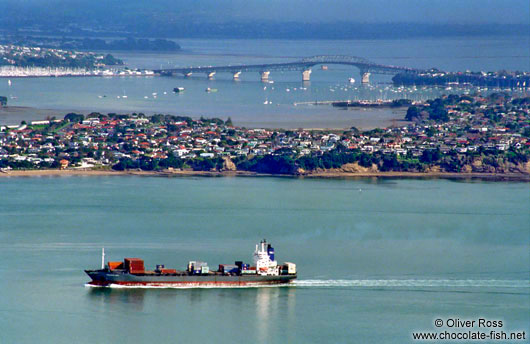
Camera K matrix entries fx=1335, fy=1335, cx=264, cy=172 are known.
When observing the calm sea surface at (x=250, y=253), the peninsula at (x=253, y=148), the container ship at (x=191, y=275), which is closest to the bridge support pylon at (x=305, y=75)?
the peninsula at (x=253, y=148)

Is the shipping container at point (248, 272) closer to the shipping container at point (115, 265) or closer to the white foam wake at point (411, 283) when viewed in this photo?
the white foam wake at point (411, 283)

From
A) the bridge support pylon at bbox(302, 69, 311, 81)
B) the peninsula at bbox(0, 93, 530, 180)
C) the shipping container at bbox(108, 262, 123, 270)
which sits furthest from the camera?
the bridge support pylon at bbox(302, 69, 311, 81)

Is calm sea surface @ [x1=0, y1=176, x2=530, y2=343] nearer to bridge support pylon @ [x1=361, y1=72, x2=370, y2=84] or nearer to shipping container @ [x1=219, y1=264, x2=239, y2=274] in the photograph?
shipping container @ [x1=219, y1=264, x2=239, y2=274]

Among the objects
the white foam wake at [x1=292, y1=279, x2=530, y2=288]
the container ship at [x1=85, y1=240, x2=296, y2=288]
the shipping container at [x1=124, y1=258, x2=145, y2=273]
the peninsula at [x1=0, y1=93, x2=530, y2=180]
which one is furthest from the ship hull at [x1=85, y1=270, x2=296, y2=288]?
the peninsula at [x1=0, y1=93, x2=530, y2=180]

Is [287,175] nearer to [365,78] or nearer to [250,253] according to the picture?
[250,253]

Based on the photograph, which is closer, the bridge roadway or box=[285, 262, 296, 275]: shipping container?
box=[285, 262, 296, 275]: shipping container

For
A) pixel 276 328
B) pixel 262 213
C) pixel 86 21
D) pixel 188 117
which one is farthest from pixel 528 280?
pixel 86 21

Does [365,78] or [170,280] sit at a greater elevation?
[365,78]

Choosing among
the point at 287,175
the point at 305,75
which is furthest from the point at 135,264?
the point at 305,75
